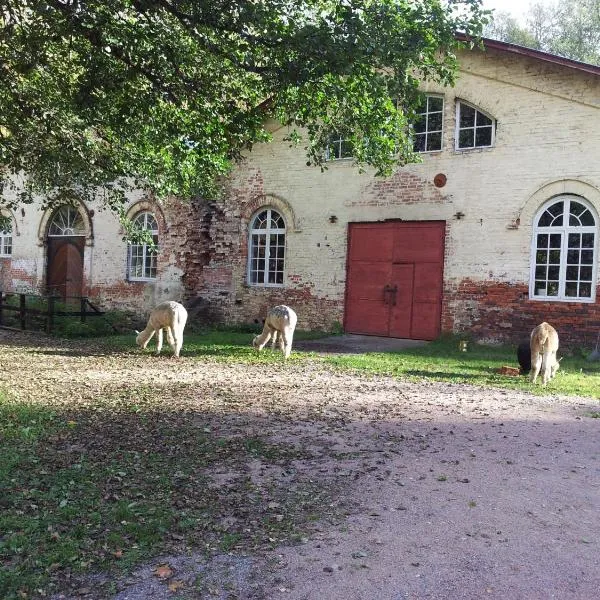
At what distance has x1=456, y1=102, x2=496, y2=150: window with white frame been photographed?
15.5m

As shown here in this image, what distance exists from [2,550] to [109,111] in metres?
7.25

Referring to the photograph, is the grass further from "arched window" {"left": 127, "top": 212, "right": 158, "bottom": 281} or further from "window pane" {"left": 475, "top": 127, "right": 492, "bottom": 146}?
"arched window" {"left": 127, "top": 212, "right": 158, "bottom": 281}

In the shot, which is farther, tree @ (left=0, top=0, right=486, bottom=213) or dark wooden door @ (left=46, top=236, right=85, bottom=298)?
dark wooden door @ (left=46, top=236, right=85, bottom=298)

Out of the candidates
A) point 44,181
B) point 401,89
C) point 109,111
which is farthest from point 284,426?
point 44,181

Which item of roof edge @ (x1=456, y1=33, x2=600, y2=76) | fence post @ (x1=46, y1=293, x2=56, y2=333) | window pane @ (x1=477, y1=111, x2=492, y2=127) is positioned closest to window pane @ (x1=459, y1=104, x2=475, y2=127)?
window pane @ (x1=477, y1=111, x2=492, y2=127)

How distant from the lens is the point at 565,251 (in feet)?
47.2

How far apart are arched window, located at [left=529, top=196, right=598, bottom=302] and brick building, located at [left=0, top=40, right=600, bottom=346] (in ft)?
0.09

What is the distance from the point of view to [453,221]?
1578cm

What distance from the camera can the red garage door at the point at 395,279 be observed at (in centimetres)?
1614

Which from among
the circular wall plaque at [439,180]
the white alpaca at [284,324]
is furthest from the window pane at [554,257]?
the white alpaca at [284,324]

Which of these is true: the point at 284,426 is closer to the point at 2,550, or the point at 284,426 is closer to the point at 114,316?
the point at 2,550

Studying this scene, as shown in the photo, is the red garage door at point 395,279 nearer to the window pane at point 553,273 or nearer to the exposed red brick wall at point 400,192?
the exposed red brick wall at point 400,192

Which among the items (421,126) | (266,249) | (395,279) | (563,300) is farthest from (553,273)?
(266,249)

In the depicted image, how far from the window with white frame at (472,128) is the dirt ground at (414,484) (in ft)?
25.5
